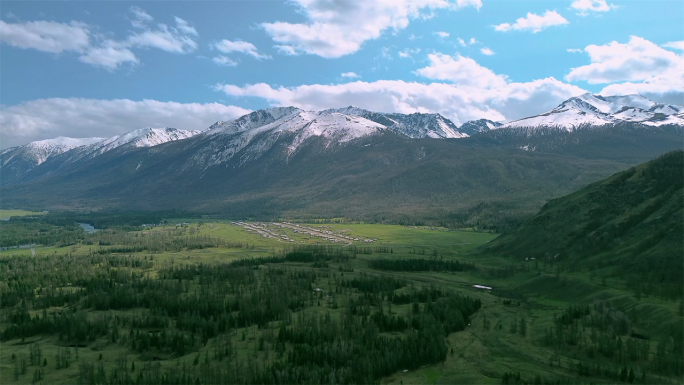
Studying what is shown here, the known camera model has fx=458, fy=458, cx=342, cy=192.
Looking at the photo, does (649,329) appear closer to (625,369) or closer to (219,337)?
(625,369)

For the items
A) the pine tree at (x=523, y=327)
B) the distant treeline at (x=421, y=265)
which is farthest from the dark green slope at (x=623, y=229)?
the pine tree at (x=523, y=327)

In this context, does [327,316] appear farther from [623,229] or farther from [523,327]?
[623,229]

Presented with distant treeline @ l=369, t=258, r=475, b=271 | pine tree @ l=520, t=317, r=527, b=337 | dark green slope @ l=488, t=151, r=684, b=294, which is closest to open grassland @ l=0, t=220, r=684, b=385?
pine tree @ l=520, t=317, r=527, b=337

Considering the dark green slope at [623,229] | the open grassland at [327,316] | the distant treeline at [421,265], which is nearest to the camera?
the open grassland at [327,316]

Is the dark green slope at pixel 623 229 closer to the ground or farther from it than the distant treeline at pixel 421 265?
farther from it

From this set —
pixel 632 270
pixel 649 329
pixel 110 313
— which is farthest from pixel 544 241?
pixel 110 313

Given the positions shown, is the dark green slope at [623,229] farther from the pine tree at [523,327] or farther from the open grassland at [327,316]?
the pine tree at [523,327]

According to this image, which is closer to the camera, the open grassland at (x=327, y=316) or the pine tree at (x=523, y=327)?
the open grassland at (x=327, y=316)

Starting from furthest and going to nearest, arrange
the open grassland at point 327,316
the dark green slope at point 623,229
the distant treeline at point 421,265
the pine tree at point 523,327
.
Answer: the distant treeline at point 421,265
the dark green slope at point 623,229
the pine tree at point 523,327
the open grassland at point 327,316
